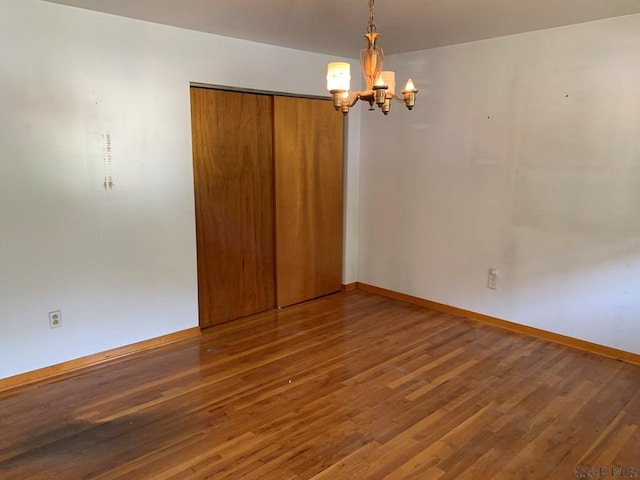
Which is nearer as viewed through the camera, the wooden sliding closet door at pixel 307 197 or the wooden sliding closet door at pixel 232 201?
the wooden sliding closet door at pixel 232 201

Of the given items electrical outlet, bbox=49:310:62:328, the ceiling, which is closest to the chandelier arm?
the ceiling

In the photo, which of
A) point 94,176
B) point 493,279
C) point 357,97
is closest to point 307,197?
point 493,279

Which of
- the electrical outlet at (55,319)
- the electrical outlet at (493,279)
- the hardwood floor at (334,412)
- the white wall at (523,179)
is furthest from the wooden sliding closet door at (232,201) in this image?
the electrical outlet at (493,279)

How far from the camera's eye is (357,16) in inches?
119

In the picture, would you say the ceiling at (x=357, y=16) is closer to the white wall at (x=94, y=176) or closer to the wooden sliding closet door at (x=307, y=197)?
the white wall at (x=94, y=176)

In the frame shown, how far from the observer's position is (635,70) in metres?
3.08

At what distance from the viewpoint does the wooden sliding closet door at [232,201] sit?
12.2 feet

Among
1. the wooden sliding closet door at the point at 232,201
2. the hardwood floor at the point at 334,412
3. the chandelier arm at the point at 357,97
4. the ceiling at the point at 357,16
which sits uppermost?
the ceiling at the point at 357,16

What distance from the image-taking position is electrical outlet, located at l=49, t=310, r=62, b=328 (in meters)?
3.02

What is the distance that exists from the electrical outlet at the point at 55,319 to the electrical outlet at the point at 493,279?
10.6 ft

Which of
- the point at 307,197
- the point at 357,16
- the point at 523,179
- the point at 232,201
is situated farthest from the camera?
the point at 307,197

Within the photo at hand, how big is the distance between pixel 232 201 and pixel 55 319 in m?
1.56

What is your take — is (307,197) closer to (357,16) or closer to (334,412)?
(357,16)

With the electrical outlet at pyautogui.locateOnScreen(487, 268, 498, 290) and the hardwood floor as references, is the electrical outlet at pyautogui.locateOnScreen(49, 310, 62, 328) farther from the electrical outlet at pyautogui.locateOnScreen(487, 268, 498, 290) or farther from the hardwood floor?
the electrical outlet at pyautogui.locateOnScreen(487, 268, 498, 290)
